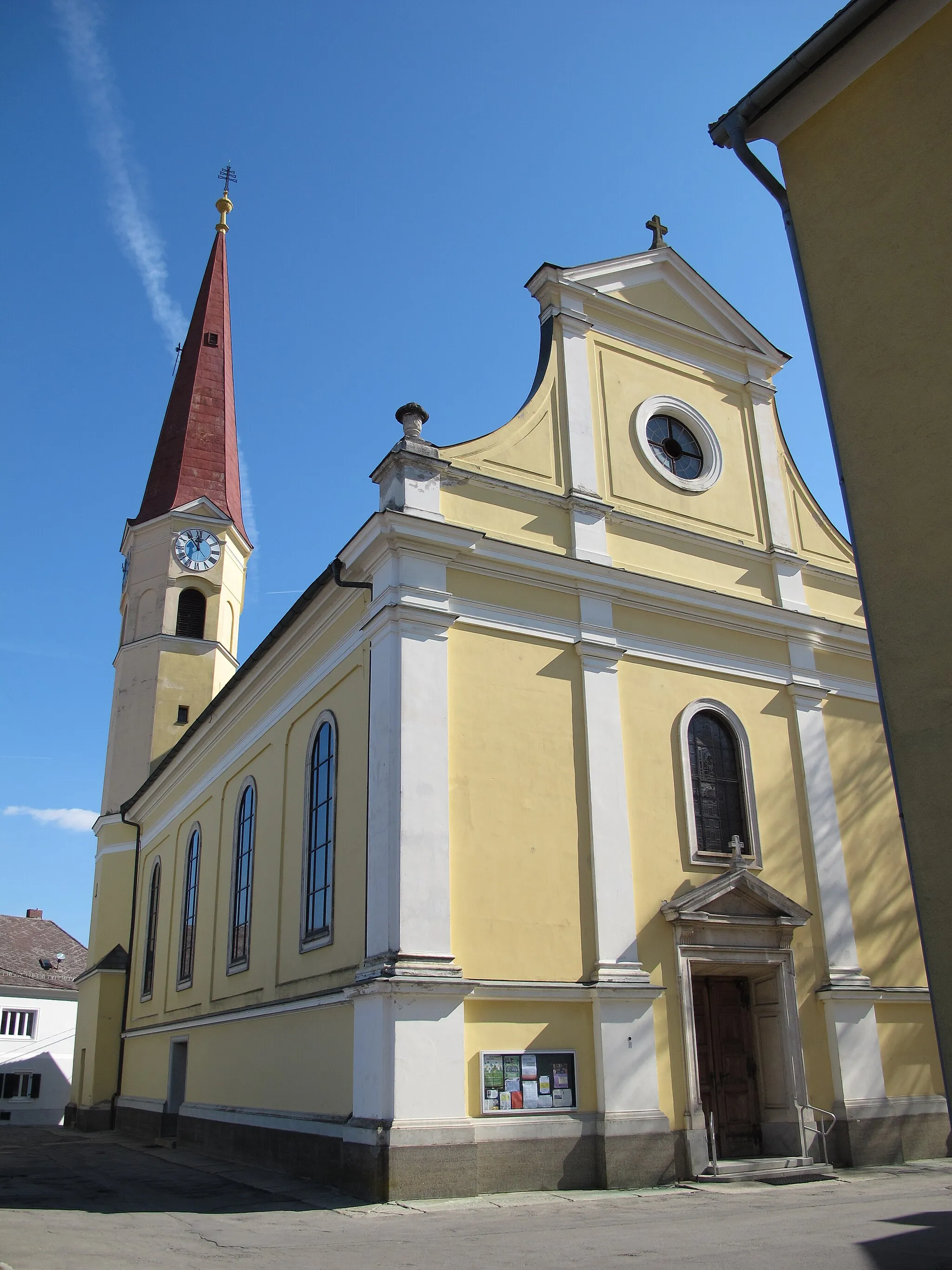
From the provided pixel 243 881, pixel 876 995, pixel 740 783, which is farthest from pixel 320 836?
pixel 876 995

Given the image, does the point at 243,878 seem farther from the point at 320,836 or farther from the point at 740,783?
the point at 740,783

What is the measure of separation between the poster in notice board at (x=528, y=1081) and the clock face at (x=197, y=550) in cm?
2114

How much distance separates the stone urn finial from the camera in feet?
44.6

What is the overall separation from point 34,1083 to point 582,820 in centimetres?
3262

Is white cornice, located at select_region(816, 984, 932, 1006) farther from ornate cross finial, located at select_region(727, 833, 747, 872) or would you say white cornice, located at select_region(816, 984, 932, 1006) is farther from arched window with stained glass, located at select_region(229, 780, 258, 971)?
arched window with stained glass, located at select_region(229, 780, 258, 971)

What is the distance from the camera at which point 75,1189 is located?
12750mm

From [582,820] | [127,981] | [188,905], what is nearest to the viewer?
[582,820]

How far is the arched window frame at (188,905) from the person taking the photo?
67.2 feet

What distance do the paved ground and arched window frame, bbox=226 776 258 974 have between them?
13.2 ft

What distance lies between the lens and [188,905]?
21609mm

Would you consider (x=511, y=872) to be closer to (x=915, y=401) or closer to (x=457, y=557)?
(x=457, y=557)

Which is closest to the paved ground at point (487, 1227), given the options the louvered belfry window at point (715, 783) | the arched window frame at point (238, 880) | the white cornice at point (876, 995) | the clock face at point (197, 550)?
the white cornice at point (876, 995)

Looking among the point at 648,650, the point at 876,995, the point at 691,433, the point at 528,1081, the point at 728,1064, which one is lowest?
the point at 528,1081

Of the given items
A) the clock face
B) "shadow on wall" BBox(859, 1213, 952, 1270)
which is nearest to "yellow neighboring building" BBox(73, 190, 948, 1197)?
"shadow on wall" BBox(859, 1213, 952, 1270)
